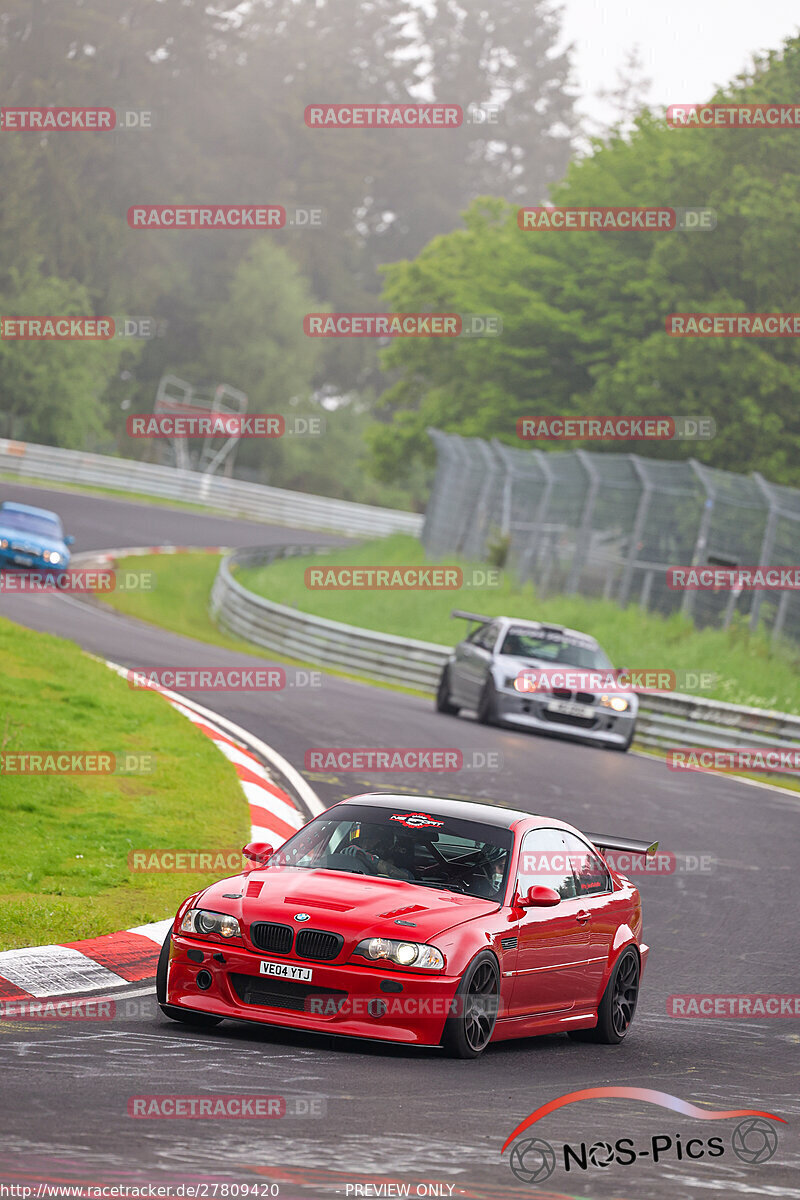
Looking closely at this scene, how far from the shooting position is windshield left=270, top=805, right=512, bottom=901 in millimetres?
8016

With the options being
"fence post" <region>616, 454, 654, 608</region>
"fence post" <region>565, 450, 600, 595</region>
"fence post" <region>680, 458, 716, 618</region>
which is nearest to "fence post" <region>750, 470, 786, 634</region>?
"fence post" <region>680, 458, 716, 618</region>

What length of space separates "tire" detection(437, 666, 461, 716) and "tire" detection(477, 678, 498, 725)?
37.6 inches

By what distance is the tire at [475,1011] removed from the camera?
7176 millimetres

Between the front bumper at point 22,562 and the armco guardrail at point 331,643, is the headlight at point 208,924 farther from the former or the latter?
the front bumper at point 22,562

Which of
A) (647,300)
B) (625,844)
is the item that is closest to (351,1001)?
(625,844)

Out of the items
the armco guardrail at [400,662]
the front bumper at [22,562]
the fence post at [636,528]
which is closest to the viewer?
the armco guardrail at [400,662]

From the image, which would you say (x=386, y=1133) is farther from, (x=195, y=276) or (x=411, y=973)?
(x=195, y=276)

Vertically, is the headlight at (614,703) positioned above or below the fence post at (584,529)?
below

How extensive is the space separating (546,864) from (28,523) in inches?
1024

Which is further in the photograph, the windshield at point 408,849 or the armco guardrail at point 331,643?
the armco guardrail at point 331,643

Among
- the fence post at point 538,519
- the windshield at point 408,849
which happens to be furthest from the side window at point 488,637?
the windshield at point 408,849

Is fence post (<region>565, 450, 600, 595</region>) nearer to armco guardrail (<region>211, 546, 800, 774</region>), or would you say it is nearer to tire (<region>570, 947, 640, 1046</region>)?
armco guardrail (<region>211, 546, 800, 774</region>)

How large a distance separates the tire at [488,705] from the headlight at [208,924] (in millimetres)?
13953

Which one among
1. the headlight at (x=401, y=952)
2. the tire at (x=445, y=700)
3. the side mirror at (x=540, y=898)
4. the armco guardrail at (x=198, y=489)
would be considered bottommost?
the tire at (x=445, y=700)
